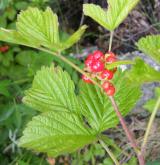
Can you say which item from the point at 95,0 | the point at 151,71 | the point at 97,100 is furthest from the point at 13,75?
the point at 151,71

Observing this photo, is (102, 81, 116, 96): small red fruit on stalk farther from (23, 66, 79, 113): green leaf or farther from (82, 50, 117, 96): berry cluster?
(23, 66, 79, 113): green leaf

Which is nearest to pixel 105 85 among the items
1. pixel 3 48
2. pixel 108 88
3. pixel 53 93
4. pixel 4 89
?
pixel 108 88

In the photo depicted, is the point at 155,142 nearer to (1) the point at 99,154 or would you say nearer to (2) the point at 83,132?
(1) the point at 99,154

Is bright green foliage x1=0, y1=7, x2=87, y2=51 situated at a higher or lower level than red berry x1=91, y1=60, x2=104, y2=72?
higher

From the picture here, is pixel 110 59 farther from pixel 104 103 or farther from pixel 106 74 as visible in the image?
pixel 104 103

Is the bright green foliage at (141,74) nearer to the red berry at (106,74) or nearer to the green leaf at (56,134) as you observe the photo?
the red berry at (106,74)

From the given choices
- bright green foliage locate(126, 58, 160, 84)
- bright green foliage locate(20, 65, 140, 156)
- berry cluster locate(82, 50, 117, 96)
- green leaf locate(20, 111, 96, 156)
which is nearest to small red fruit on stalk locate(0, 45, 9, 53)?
bright green foliage locate(20, 65, 140, 156)

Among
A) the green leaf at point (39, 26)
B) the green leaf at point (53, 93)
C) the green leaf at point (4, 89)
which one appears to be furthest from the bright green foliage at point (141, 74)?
the green leaf at point (4, 89)
